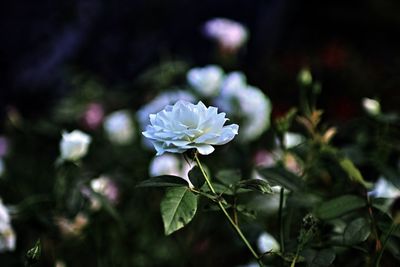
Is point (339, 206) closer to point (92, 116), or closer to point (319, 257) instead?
point (319, 257)

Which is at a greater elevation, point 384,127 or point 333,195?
point 384,127

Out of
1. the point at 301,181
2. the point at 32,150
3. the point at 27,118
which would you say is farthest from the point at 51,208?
the point at 27,118

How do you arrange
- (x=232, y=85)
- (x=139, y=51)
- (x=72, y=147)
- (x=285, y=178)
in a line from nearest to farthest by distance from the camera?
(x=285, y=178) → (x=72, y=147) → (x=232, y=85) → (x=139, y=51)

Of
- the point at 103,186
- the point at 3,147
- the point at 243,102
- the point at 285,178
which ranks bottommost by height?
the point at 3,147

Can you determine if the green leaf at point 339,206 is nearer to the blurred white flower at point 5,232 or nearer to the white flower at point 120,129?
the blurred white flower at point 5,232

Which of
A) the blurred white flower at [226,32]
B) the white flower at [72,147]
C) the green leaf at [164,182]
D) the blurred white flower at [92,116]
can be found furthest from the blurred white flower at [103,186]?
the blurred white flower at [226,32]

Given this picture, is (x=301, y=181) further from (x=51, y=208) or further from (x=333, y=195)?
(x=51, y=208)

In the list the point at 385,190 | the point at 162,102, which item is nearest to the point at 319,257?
the point at 385,190
